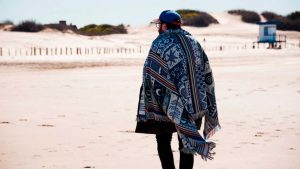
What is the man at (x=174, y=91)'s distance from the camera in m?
5.05

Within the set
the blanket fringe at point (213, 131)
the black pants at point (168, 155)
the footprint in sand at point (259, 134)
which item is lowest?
the footprint in sand at point (259, 134)

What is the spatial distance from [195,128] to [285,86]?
11898mm

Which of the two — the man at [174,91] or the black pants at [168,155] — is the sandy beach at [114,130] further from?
the man at [174,91]

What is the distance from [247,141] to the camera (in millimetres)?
7789

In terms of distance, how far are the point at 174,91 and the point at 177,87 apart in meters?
0.05

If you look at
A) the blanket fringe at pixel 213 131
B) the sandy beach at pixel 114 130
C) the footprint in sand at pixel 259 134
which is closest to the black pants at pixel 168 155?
the blanket fringe at pixel 213 131

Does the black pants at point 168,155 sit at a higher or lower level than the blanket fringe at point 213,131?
lower

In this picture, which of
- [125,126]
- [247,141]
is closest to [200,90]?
[247,141]

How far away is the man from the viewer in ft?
16.6

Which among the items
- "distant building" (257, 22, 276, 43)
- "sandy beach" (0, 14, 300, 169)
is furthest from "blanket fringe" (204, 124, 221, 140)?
"distant building" (257, 22, 276, 43)

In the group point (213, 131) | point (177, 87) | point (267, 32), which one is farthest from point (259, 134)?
point (267, 32)

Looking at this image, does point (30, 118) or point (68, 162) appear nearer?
point (68, 162)

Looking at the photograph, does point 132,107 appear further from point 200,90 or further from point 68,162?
point 200,90

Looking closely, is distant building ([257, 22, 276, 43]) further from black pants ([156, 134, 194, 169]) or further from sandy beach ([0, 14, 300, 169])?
black pants ([156, 134, 194, 169])
